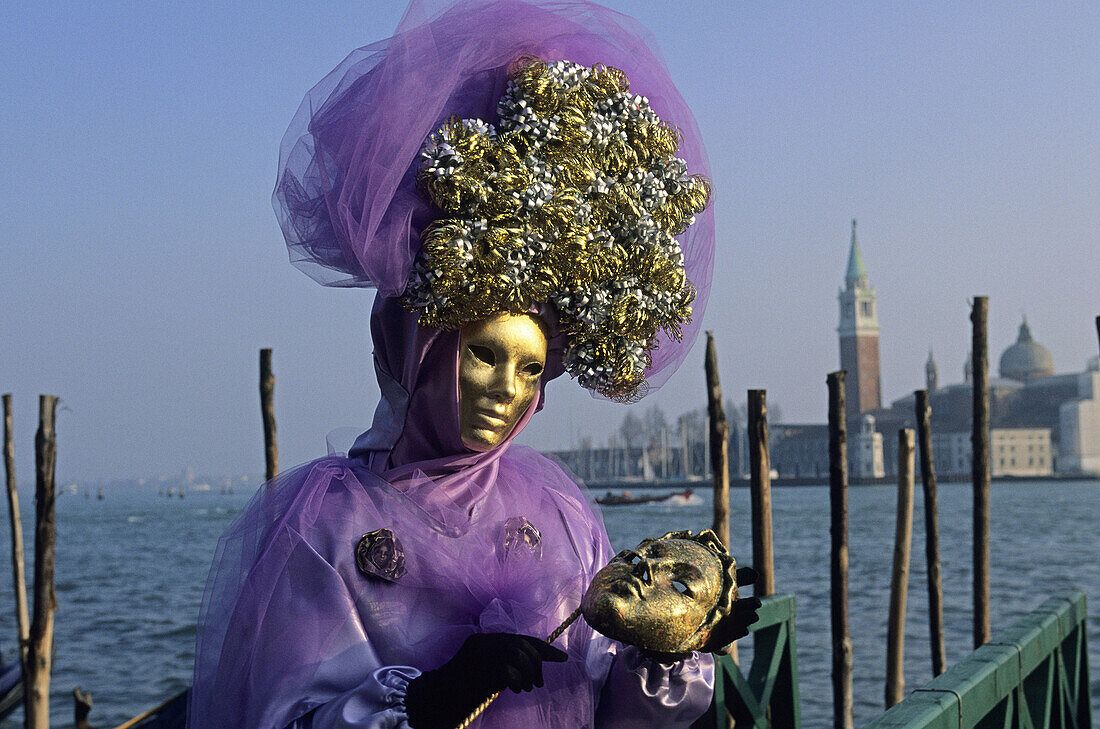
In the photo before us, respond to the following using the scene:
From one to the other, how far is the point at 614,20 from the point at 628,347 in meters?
0.59

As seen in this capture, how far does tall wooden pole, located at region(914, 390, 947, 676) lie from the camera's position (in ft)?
27.2

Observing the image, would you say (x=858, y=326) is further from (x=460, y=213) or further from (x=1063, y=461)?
(x=460, y=213)

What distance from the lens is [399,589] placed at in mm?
1745

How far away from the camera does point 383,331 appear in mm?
1889

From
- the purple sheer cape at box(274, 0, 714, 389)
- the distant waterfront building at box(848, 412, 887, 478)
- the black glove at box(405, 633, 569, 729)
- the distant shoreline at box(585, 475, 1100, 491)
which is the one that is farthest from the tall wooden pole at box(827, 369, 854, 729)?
the distant waterfront building at box(848, 412, 887, 478)

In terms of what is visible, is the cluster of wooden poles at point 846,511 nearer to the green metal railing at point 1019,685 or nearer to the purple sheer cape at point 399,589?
the green metal railing at point 1019,685

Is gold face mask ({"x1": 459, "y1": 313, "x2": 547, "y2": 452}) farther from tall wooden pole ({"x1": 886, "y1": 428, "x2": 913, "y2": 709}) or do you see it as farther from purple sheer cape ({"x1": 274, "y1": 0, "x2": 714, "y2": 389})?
tall wooden pole ({"x1": 886, "y1": 428, "x2": 913, "y2": 709})

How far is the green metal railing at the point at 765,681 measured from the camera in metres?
3.13

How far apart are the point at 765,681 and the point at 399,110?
2227 mm

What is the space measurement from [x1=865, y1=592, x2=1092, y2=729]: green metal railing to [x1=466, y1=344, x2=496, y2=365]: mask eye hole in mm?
834

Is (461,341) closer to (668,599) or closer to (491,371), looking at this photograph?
(491,371)

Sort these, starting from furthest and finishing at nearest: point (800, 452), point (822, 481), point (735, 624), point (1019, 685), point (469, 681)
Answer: point (800, 452)
point (822, 481)
point (1019, 685)
point (735, 624)
point (469, 681)

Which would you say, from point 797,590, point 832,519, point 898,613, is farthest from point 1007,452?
point 832,519

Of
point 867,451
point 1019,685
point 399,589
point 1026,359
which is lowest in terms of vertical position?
point 867,451
